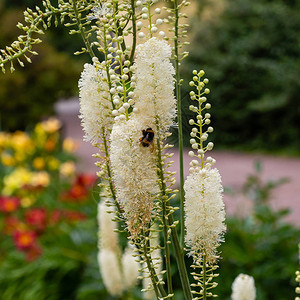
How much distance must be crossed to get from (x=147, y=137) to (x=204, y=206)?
13cm

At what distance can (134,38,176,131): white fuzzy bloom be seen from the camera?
2.09 feet

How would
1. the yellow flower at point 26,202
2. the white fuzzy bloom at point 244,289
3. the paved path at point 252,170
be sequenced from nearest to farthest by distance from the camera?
the white fuzzy bloom at point 244,289, the yellow flower at point 26,202, the paved path at point 252,170

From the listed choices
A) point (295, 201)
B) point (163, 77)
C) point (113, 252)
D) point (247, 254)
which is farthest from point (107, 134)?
point (295, 201)

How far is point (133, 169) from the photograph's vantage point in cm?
63

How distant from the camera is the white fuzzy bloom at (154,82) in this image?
638mm

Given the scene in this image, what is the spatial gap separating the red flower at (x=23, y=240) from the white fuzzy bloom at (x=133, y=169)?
2.10 meters

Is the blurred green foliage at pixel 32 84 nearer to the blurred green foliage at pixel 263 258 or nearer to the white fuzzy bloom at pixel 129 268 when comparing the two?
the blurred green foliage at pixel 263 258

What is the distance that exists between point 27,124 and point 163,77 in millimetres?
8231

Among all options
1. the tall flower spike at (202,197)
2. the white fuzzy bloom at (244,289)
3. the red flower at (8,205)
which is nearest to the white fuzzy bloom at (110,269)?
the white fuzzy bloom at (244,289)

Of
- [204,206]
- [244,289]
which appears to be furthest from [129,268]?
[204,206]

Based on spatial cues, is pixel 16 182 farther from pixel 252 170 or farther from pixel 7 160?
pixel 252 170

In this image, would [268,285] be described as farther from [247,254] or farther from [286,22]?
[286,22]

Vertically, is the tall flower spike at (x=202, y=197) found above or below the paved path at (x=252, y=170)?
below

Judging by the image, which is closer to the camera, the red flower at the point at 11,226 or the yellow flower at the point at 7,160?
the red flower at the point at 11,226
